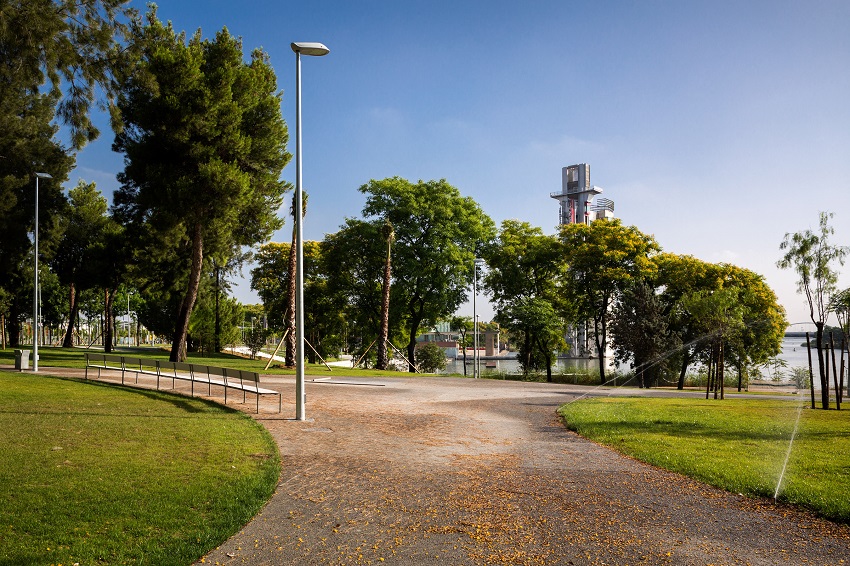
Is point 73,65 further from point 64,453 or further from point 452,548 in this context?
point 452,548

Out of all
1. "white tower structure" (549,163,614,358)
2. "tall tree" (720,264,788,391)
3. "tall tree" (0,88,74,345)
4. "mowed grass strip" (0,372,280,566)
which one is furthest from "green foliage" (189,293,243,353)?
"white tower structure" (549,163,614,358)

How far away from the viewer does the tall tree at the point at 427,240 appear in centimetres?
4222

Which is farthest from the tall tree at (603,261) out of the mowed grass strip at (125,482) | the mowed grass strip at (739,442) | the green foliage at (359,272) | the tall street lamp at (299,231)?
the mowed grass strip at (125,482)

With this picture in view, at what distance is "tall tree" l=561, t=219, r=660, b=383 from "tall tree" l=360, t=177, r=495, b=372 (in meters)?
6.86

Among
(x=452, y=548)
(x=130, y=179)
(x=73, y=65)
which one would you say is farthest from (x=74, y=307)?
(x=452, y=548)

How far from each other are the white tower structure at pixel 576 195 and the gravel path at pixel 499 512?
8598 centimetres

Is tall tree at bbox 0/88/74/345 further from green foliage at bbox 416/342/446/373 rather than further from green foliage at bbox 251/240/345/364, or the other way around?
green foliage at bbox 416/342/446/373

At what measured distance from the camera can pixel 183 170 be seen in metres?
30.3

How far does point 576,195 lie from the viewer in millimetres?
96312

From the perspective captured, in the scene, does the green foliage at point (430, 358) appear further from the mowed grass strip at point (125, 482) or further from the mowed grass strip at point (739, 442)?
the mowed grass strip at point (125, 482)

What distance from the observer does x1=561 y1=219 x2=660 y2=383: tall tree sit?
42.9 m

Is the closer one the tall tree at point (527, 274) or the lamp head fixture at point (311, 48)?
the lamp head fixture at point (311, 48)

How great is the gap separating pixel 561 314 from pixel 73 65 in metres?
38.3

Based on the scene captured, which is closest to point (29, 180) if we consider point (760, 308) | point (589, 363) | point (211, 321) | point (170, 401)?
point (211, 321)
